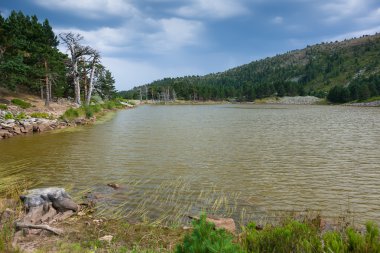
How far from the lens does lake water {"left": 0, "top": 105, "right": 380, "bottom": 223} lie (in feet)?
36.8

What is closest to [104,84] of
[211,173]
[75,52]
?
[75,52]

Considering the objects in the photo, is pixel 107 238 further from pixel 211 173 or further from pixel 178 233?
pixel 211 173

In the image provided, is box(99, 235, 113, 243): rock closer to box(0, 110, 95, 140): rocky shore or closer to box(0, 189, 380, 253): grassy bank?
box(0, 189, 380, 253): grassy bank

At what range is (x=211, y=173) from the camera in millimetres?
15914

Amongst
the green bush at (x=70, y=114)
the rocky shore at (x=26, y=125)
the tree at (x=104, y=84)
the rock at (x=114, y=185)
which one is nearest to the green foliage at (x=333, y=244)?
the rock at (x=114, y=185)

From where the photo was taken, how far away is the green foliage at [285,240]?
5543 mm

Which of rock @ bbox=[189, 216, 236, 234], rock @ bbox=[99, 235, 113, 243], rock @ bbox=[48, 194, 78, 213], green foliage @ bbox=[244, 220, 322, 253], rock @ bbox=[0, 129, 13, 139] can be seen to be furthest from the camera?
rock @ bbox=[0, 129, 13, 139]

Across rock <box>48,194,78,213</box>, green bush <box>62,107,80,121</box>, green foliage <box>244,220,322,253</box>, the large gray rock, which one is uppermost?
green bush <box>62,107,80,121</box>

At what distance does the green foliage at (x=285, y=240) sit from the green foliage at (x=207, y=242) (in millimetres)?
1106

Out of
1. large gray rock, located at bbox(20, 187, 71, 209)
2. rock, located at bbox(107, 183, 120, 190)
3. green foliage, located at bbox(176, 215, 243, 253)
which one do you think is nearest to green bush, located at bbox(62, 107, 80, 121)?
rock, located at bbox(107, 183, 120, 190)

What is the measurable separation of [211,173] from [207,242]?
11.4 metres

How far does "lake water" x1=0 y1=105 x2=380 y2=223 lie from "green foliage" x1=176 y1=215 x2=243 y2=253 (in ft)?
16.9

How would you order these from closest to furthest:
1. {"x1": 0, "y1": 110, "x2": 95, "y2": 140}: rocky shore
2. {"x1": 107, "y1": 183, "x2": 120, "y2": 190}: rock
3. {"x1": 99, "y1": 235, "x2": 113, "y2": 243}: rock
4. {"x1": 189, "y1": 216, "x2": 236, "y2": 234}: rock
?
{"x1": 99, "y1": 235, "x2": 113, "y2": 243}: rock → {"x1": 189, "y1": 216, "x2": 236, "y2": 234}: rock → {"x1": 107, "y1": 183, "x2": 120, "y2": 190}: rock → {"x1": 0, "y1": 110, "x2": 95, "y2": 140}: rocky shore

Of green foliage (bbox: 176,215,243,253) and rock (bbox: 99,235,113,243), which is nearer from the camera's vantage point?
green foliage (bbox: 176,215,243,253)
